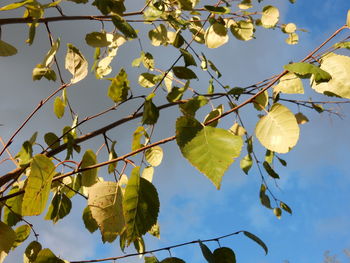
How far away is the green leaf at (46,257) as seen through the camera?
597 millimetres

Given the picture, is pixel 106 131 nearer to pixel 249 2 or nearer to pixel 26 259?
pixel 26 259

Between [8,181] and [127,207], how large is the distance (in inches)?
12.2

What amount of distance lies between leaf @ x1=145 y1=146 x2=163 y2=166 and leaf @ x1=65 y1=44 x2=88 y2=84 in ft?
0.71

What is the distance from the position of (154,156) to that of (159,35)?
33cm

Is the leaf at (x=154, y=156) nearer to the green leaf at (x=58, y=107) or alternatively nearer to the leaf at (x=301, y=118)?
the green leaf at (x=58, y=107)

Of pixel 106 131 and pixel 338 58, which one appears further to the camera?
pixel 106 131

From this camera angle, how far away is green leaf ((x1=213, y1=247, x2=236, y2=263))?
57 centimetres

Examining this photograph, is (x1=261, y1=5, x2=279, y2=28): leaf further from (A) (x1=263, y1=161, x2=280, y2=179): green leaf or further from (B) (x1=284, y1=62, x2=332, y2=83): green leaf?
(B) (x1=284, y1=62, x2=332, y2=83): green leaf

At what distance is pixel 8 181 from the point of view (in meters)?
0.65

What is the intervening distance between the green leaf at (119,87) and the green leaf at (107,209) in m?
0.18

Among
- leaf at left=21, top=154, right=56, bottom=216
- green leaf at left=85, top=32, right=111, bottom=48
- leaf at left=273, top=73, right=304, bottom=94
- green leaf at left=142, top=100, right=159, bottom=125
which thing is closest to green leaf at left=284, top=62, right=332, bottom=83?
leaf at left=273, top=73, right=304, bottom=94

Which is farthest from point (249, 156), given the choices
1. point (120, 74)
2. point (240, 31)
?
point (120, 74)

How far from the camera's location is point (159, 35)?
3.00ft

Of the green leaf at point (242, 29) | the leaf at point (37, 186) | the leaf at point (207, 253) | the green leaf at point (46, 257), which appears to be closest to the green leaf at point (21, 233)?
the green leaf at point (46, 257)
